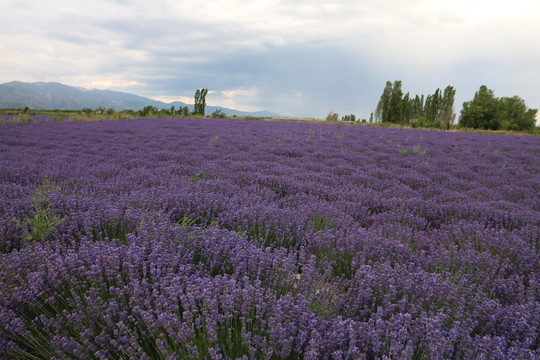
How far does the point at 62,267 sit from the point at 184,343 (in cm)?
91

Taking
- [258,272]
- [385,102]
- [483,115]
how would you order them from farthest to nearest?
[385,102]
[483,115]
[258,272]

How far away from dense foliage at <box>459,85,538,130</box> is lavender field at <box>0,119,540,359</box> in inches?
1800

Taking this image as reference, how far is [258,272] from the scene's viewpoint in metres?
1.68

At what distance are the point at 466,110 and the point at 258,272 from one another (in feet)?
183

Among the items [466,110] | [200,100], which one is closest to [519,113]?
[466,110]

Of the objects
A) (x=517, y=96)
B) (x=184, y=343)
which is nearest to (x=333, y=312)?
(x=184, y=343)

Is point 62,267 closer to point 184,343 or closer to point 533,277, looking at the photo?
point 184,343

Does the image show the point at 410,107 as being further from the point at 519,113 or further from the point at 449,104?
the point at 519,113

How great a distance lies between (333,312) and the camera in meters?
1.69

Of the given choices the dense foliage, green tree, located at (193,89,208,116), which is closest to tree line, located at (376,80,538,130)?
the dense foliage

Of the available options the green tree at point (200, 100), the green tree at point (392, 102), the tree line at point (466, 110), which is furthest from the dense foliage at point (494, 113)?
the green tree at point (200, 100)

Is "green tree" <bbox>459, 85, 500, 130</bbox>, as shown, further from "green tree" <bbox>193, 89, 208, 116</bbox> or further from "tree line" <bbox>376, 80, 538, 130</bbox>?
"green tree" <bbox>193, 89, 208, 116</bbox>

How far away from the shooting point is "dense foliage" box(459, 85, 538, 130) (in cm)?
4141

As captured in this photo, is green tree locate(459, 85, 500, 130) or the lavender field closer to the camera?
the lavender field
